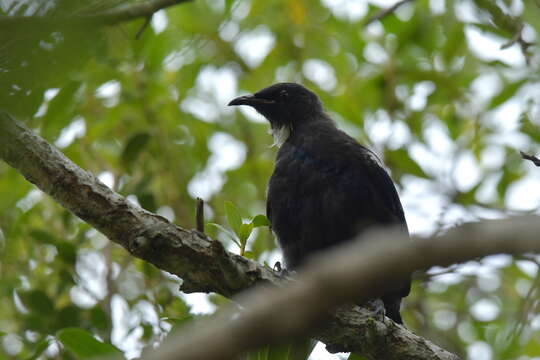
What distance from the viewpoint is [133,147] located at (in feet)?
17.3

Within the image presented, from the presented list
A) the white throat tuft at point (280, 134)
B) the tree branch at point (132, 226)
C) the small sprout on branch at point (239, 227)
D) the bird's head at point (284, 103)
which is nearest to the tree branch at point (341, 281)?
the tree branch at point (132, 226)

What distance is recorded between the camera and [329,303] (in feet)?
4.13

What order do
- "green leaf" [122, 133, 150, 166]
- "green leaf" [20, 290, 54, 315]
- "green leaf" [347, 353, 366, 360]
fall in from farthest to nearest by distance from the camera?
"green leaf" [122, 133, 150, 166] < "green leaf" [20, 290, 54, 315] < "green leaf" [347, 353, 366, 360]

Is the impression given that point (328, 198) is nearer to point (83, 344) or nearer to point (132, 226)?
point (132, 226)

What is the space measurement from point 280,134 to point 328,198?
1407 millimetres

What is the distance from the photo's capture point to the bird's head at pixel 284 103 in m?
6.14

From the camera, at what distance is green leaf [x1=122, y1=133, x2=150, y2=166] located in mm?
5266

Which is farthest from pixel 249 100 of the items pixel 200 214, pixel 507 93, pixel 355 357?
pixel 200 214

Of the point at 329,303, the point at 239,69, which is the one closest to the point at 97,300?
the point at 239,69

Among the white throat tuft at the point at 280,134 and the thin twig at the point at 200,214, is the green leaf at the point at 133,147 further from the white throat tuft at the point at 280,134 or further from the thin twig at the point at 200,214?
the thin twig at the point at 200,214

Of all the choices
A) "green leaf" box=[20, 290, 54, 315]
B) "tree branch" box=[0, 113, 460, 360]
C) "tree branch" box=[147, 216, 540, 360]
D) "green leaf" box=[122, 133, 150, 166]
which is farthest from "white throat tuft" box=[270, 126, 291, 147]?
"tree branch" box=[147, 216, 540, 360]

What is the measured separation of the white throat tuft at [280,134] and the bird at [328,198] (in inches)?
24.1

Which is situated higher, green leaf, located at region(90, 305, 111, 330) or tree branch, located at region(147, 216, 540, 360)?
tree branch, located at region(147, 216, 540, 360)

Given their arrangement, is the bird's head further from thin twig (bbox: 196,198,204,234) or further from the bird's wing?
thin twig (bbox: 196,198,204,234)
